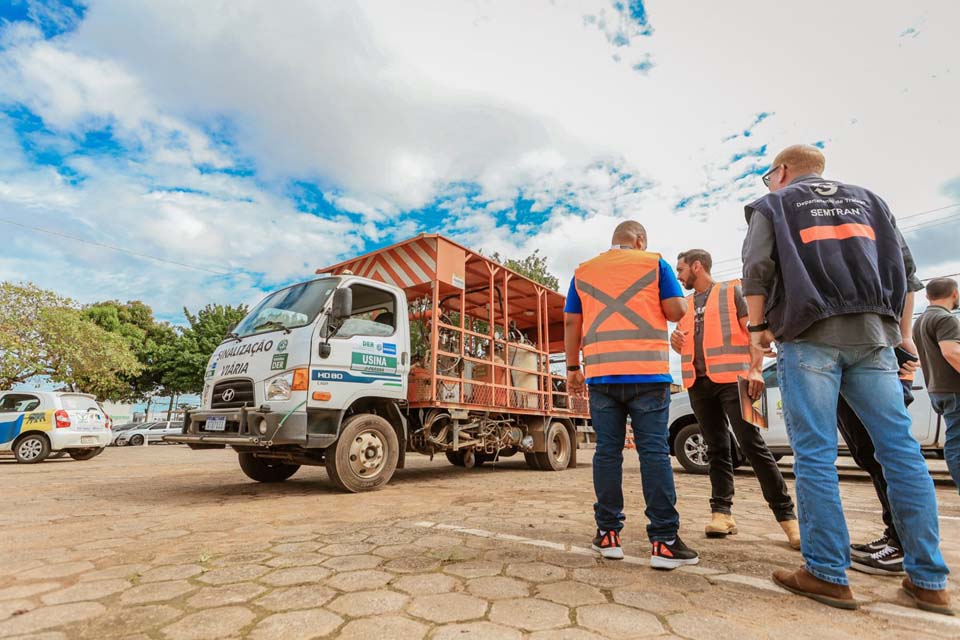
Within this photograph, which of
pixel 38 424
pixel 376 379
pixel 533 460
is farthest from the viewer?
pixel 38 424

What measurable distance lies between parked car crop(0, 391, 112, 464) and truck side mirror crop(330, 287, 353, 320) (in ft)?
30.7

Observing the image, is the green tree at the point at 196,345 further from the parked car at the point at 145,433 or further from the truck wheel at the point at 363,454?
the truck wheel at the point at 363,454

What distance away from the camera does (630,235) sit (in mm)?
3023

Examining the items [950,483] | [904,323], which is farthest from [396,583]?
[950,483]

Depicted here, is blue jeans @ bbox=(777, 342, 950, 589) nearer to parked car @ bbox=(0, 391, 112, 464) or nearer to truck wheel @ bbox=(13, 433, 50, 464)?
parked car @ bbox=(0, 391, 112, 464)

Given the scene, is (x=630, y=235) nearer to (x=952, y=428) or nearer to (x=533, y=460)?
(x=952, y=428)

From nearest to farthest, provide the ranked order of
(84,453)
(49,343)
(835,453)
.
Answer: (835,453) < (84,453) < (49,343)

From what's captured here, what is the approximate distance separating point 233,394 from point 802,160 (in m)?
5.02

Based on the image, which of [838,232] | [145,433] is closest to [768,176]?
[838,232]

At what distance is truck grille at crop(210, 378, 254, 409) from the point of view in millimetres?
5027

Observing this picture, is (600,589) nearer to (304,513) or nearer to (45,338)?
(304,513)

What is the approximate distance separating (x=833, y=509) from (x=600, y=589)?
95 centimetres

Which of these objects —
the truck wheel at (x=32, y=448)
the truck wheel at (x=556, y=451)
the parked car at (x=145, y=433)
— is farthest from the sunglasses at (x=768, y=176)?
the parked car at (x=145, y=433)

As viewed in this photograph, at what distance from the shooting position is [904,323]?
246 cm
